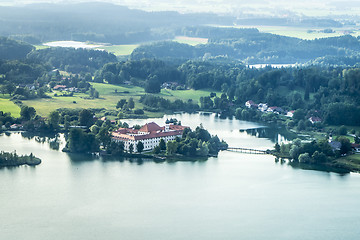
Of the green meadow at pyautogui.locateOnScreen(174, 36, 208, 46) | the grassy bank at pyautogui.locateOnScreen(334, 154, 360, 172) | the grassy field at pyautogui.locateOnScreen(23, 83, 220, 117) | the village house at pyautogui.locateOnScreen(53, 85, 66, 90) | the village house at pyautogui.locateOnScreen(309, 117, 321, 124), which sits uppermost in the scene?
the green meadow at pyautogui.locateOnScreen(174, 36, 208, 46)

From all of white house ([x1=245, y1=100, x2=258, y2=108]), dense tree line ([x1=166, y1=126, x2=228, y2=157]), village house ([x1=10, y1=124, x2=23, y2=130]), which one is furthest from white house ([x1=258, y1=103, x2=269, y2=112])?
village house ([x1=10, y1=124, x2=23, y2=130])

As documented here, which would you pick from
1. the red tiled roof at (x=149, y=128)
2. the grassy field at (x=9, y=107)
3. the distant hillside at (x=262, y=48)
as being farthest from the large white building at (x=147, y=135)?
the distant hillside at (x=262, y=48)

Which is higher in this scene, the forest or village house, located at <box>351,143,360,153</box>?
the forest

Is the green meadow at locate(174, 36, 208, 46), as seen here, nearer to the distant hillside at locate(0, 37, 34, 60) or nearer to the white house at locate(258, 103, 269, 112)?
the distant hillside at locate(0, 37, 34, 60)

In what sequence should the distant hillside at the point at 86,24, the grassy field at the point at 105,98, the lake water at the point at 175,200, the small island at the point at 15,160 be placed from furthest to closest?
the distant hillside at the point at 86,24 → the grassy field at the point at 105,98 → the small island at the point at 15,160 → the lake water at the point at 175,200

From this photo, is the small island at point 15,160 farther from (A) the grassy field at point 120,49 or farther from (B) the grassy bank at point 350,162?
(A) the grassy field at point 120,49

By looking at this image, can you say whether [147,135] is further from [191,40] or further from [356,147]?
[191,40]

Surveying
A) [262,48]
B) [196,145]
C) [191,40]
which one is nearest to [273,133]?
[196,145]
